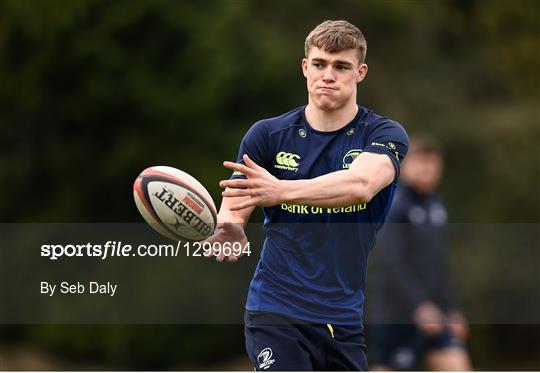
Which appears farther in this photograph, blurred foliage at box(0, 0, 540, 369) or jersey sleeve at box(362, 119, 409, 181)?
blurred foliage at box(0, 0, 540, 369)

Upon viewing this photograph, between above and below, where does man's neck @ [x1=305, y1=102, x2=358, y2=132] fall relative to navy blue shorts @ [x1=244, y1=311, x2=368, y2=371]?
above

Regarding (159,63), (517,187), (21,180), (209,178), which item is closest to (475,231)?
(517,187)

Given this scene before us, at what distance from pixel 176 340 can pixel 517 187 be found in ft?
20.5

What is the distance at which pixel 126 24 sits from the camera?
1636 cm

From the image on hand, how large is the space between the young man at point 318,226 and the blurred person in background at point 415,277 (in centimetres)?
349

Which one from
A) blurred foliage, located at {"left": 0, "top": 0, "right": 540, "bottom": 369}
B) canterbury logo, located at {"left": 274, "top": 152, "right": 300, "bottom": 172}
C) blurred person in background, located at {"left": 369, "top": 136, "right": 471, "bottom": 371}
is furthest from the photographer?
blurred foliage, located at {"left": 0, "top": 0, "right": 540, "bottom": 369}

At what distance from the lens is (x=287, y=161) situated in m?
5.57

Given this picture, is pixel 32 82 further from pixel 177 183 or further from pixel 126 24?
pixel 177 183

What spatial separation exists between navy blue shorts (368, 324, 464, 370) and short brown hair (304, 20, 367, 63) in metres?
4.10

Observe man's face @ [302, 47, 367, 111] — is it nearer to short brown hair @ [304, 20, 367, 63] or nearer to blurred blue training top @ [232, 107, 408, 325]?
short brown hair @ [304, 20, 367, 63]

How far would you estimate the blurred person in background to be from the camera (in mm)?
9094

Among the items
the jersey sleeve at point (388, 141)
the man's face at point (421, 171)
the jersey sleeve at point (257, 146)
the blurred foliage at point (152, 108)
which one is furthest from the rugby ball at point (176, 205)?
the blurred foliage at point (152, 108)

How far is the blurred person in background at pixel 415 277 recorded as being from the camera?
9094 millimetres

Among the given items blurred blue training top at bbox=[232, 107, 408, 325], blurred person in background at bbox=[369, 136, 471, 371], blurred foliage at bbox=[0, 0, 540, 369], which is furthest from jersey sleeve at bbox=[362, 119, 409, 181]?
blurred foliage at bbox=[0, 0, 540, 369]
